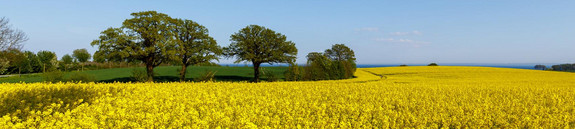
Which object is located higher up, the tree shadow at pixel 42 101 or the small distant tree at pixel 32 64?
the small distant tree at pixel 32 64

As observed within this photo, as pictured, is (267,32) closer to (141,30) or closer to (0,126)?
(141,30)

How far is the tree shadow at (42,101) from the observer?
852 centimetres

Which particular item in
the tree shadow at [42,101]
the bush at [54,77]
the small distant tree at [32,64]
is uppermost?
the small distant tree at [32,64]

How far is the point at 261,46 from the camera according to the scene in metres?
32.0

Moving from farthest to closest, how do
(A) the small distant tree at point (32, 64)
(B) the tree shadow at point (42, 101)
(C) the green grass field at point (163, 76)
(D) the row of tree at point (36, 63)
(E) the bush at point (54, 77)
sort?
1. (A) the small distant tree at point (32, 64)
2. (D) the row of tree at point (36, 63)
3. (C) the green grass field at point (163, 76)
4. (E) the bush at point (54, 77)
5. (B) the tree shadow at point (42, 101)

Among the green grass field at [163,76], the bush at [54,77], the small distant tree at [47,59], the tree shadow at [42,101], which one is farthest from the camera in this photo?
the small distant tree at [47,59]

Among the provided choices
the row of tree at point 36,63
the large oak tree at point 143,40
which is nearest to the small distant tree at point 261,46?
the large oak tree at point 143,40

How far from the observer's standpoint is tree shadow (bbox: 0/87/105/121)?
8516 mm

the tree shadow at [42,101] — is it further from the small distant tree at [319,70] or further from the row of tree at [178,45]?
the small distant tree at [319,70]

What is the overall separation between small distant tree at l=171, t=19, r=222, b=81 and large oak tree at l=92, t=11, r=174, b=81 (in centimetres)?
125

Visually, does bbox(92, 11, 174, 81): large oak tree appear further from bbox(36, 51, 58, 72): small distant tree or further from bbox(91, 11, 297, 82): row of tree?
bbox(36, 51, 58, 72): small distant tree

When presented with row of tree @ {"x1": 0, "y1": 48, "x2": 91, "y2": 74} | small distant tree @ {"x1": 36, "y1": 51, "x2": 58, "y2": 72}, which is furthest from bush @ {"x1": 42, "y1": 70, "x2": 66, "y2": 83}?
small distant tree @ {"x1": 36, "y1": 51, "x2": 58, "y2": 72}

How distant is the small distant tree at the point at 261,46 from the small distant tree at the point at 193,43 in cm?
225

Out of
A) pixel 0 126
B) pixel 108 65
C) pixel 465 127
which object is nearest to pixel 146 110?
pixel 0 126
